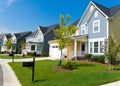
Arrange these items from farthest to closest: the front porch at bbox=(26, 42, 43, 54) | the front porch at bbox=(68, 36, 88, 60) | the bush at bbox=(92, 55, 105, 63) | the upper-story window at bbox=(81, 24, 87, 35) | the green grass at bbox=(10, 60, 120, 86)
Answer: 1. the front porch at bbox=(26, 42, 43, 54)
2. the upper-story window at bbox=(81, 24, 87, 35)
3. the front porch at bbox=(68, 36, 88, 60)
4. the bush at bbox=(92, 55, 105, 63)
5. the green grass at bbox=(10, 60, 120, 86)

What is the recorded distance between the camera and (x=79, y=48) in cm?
2869

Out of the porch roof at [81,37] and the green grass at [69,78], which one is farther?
the porch roof at [81,37]

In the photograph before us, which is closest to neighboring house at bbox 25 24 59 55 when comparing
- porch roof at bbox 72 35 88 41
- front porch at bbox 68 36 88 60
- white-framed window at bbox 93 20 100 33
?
front porch at bbox 68 36 88 60

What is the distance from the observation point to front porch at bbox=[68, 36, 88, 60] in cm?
2616

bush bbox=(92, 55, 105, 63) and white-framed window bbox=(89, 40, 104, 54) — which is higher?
white-framed window bbox=(89, 40, 104, 54)

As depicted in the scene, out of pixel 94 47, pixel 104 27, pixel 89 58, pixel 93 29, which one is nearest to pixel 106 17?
pixel 104 27

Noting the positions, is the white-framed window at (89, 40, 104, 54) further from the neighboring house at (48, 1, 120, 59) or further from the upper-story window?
the upper-story window

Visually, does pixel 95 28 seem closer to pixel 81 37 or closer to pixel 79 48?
pixel 81 37

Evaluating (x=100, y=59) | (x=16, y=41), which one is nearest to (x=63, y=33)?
(x=100, y=59)

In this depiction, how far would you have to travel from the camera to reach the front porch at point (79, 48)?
85.8 ft

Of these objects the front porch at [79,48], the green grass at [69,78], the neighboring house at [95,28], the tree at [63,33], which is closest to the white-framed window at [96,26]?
the neighboring house at [95,28]

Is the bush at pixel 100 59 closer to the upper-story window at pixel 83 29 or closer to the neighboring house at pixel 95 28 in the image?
the neighboring house at pixel 95 28

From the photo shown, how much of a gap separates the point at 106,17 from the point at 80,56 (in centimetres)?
752

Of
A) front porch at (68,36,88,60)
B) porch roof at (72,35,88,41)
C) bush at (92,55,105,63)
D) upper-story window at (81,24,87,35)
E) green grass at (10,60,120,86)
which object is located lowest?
green grass at (10,60,120,86)
